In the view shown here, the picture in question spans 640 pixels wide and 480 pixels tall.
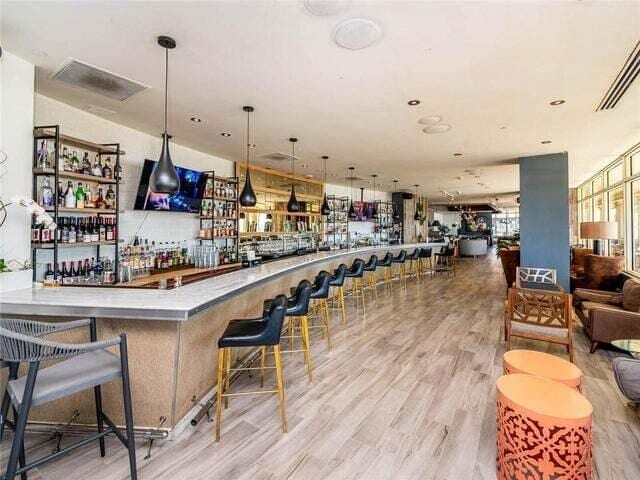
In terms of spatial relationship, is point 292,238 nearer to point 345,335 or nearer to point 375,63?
point 345,335

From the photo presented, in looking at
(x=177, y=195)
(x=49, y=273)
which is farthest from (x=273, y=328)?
(x=177, y=195)

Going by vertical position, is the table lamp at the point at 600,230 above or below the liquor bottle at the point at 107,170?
below

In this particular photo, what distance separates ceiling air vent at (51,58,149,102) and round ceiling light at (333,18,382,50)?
79.7 inches

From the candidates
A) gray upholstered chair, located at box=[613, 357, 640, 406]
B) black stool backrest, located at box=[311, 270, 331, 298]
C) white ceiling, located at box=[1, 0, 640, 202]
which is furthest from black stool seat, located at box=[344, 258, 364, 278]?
gray upholstered chair, located at box=[613, 357, 640, 406]

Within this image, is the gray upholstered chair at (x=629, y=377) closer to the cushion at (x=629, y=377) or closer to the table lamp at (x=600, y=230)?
the cushion at (x=629, y=377)

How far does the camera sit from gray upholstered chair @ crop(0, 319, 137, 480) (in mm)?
1520

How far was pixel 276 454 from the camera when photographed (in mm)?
2162

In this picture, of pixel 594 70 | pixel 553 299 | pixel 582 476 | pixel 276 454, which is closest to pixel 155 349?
pixel 276 454

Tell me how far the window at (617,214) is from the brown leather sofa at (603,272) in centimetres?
135

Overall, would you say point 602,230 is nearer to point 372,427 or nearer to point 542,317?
point 542,317

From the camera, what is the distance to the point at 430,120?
4176mm

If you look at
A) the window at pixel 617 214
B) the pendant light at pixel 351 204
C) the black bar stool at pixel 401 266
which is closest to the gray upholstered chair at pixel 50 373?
the pendant light at pixel 351 204

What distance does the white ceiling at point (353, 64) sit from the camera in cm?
216

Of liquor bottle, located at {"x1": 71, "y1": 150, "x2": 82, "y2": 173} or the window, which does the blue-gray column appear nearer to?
the window
